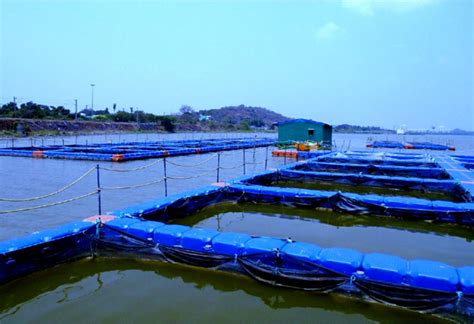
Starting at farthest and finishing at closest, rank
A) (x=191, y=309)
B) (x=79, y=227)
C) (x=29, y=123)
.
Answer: (x=29, y=123)
(x=79, y=227)
(x=191, y=309)

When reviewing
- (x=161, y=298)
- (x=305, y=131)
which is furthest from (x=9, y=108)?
(x=161, y=298)

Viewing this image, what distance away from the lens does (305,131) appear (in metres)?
29.6

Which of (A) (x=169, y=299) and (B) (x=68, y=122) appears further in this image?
(B) (x=68, y=122)

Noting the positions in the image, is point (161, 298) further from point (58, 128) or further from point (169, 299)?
point (58, 128)

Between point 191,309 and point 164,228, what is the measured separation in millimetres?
1847

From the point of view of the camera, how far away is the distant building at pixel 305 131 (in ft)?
95.9

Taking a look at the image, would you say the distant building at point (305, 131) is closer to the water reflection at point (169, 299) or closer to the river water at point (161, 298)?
the river water at point (161, 298)

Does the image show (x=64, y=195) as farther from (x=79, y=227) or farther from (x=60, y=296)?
(x=60, y=296)

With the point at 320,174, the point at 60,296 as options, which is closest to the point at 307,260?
the point at 60,296

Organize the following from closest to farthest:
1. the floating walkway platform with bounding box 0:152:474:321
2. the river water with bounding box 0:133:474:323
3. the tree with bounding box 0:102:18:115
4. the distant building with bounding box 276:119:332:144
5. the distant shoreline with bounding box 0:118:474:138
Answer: the river water with bounding box 0:133:474:323 < the floating walkway platform with bounding box 0:152:474:321 < the distant building with bounding box 276:119:332:144 < the distant shoreline with bounding box 0:118:474:138 < the tree with bounding box 0:102:18:115

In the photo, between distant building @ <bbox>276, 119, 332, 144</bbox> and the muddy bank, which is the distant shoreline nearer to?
the muddy bank

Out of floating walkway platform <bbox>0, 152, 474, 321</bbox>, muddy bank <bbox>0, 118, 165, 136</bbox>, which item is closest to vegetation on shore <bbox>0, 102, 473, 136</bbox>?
muddy bank <bbox>0, 118, 165, 136</bbox>

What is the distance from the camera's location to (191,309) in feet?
13.0

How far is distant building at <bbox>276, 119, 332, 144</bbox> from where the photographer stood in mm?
29234
